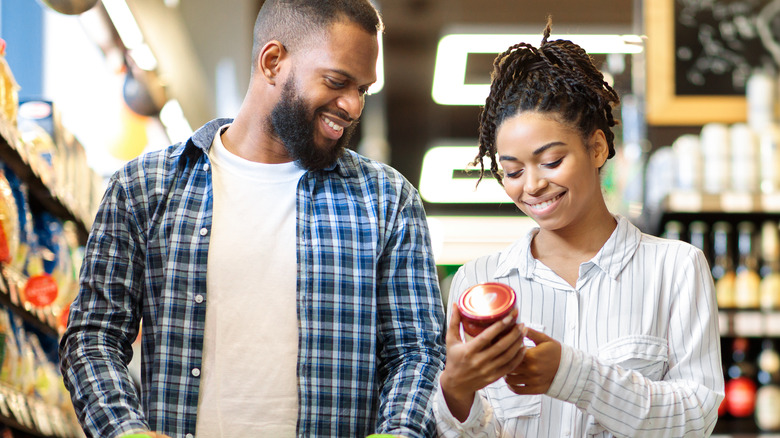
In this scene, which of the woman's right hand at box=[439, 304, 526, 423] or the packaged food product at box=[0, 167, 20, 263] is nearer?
the woman's right hand at box=[439, 304, 526, 423]

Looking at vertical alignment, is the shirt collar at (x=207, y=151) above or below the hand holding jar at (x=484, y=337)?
above

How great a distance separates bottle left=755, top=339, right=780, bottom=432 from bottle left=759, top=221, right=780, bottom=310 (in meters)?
0.36

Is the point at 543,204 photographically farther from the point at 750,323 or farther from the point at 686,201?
the point at 750,323

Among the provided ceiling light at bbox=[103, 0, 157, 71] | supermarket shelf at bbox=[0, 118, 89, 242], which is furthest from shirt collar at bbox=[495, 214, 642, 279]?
ceiling light at bbox=[103, 0, 157, 71]

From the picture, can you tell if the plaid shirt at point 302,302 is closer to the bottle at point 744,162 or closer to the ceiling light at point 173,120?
the bottle at point 744,162

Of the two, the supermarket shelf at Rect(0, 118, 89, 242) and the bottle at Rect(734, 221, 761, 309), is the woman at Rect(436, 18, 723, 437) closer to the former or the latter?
the supermarket shelf at Rect(0, 118, 89, 242)

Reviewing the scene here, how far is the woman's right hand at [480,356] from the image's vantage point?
150 centimetres

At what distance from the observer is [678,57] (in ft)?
18.0

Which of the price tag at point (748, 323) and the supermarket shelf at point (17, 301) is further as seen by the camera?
the price tag at point (748, 323)

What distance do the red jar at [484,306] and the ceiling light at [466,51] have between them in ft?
13.5

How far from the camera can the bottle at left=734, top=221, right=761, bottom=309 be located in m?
4.72

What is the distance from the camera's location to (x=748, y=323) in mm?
4594

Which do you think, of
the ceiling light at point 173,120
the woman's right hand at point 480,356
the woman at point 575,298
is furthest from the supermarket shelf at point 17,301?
the ceiling light at point 173,120

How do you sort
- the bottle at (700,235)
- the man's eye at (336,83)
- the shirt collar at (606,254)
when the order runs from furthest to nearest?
the bottle at (700,235) < the man's eye at (336,83) < the shirt collar at (606,254)
